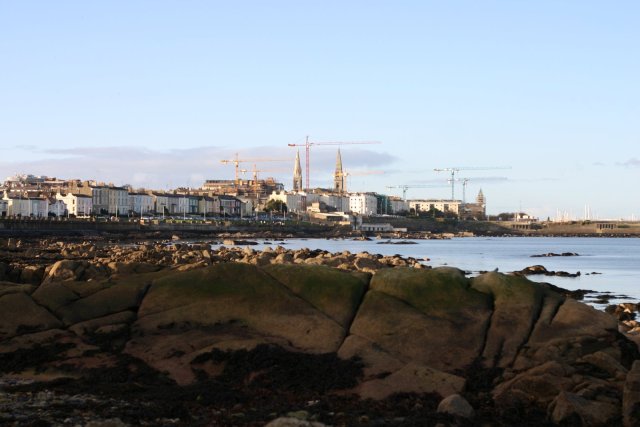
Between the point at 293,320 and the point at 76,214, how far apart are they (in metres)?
158

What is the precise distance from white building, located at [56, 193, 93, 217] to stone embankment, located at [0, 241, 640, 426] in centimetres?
15540

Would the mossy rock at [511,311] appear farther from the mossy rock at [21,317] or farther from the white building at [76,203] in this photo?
the white building at [76,203]

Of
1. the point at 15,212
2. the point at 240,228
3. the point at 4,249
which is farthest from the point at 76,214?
the point at 4,249

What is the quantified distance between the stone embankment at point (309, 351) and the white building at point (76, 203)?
510 ft

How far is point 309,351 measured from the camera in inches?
640

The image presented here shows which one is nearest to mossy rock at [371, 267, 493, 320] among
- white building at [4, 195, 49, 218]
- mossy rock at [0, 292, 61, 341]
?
mossy rock at [0, 292, 61, 341]

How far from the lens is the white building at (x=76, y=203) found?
170m

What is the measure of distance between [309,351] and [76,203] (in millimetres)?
161503

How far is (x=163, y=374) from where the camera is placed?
51.6ft

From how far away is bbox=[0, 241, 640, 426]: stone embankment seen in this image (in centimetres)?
1325

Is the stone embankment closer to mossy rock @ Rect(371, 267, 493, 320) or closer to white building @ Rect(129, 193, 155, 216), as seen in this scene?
mossy rock @ Rect(371, 267, 493, 320)

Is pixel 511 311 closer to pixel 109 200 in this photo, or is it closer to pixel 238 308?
pixel 238 308

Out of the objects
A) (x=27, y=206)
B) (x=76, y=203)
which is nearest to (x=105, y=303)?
(x=27, y=206)

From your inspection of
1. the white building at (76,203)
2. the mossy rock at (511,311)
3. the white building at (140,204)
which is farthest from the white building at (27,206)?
the mossy rock at (511,311)
